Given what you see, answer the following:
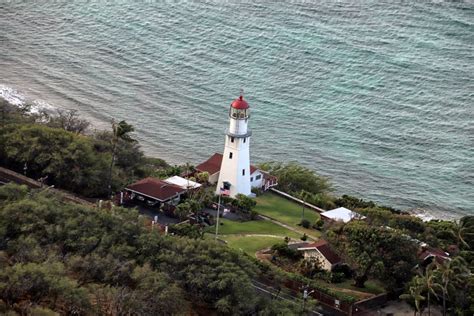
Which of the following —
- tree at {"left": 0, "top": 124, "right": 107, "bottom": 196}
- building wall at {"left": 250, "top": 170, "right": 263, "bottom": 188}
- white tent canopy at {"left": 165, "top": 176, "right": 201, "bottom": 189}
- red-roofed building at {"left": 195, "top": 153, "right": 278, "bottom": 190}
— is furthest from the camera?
building wall at {"left": 250, "top": 170, "right": 263, "bottom": 188}

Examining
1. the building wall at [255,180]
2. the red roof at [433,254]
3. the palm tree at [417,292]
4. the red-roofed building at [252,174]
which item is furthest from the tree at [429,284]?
the red-roofed building at [252,174]

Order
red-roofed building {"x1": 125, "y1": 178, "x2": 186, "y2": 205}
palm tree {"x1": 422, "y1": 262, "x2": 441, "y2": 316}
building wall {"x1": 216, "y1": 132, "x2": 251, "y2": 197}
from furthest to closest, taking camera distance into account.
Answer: building wall {"x1": 216, "y1": 132, "x2": 251, "y2": 197} → red-roofed building {"x1": 125, "y1": 178, "x2": 186, "y2": 205} → palm tree {"x1": 422, "y1": 262, "x2": 441, "y2": 316}

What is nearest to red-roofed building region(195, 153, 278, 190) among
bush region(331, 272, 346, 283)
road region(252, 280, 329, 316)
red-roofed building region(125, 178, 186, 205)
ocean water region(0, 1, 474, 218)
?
red-roofed building region(125, 178, 186, 205)

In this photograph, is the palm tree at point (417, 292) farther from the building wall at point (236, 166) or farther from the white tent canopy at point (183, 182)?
the building wall at point (236, 166)

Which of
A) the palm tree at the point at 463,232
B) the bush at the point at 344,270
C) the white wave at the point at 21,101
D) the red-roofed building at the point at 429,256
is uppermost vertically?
the white wave at the point at 21,101

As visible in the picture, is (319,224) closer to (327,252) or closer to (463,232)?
(327,252)

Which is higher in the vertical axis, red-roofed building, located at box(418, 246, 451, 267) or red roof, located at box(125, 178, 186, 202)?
red roof, located at box(125, 178, 186, 202)

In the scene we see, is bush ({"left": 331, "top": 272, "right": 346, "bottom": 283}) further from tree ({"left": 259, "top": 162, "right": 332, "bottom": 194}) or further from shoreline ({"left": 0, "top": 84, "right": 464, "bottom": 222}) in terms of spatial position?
shoreline ({"left": 0, "top": 84, "right": 464, "bottom": 222})
